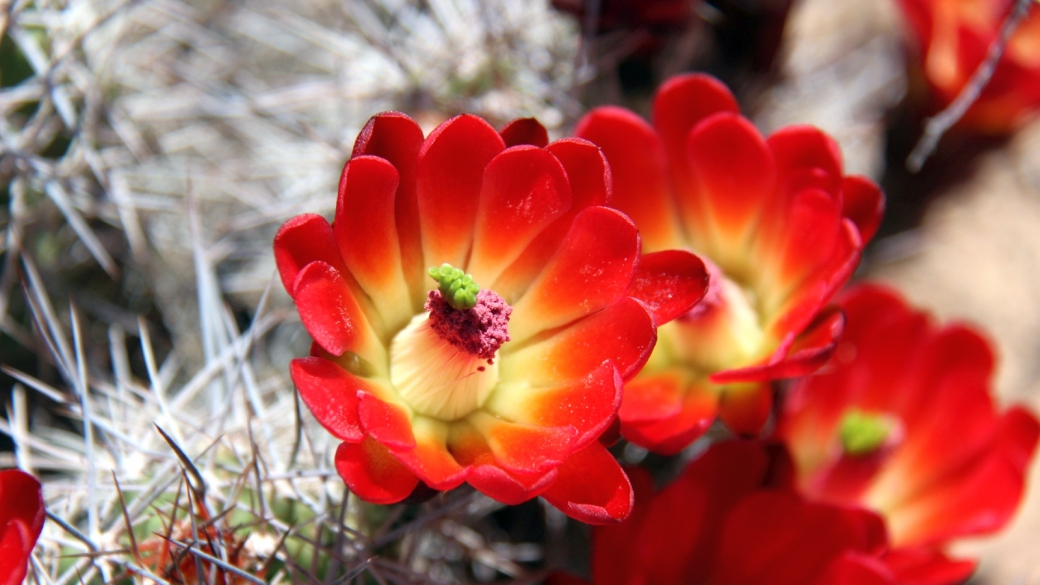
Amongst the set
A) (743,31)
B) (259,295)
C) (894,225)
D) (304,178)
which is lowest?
(894,225)

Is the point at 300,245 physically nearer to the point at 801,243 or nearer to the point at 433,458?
the point at 433,458

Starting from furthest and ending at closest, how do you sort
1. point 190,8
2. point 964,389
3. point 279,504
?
point 190,8
point 964,389
point 279,504

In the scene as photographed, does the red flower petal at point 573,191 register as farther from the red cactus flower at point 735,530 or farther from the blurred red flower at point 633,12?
the blurred red flower at point 633,12

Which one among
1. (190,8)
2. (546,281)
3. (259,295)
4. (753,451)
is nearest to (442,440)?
(546,281)

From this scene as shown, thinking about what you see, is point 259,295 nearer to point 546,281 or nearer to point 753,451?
point 546,281

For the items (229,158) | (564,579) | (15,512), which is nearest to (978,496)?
(564,579)

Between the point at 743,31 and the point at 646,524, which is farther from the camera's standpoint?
the point at 743,31

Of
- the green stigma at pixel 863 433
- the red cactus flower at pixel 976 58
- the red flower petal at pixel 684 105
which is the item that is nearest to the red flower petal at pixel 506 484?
the red flower petal at pixel 684 105
